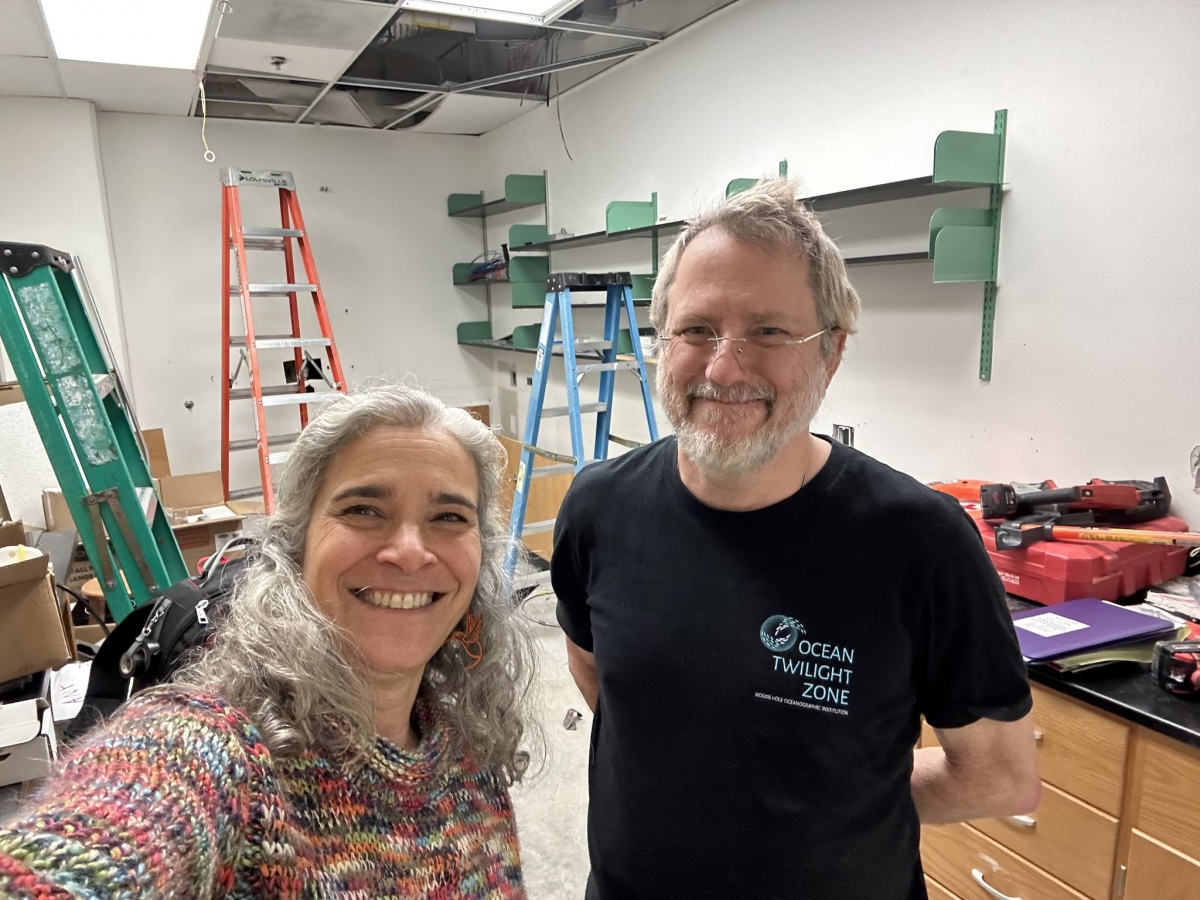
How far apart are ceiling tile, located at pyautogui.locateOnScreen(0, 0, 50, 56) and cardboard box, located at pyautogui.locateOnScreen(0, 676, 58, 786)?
2461 millimetres

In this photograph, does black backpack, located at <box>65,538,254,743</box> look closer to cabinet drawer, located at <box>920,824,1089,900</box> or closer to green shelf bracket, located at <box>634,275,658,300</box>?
cabinet drawer, located at <box>920,824,1089,900</box>

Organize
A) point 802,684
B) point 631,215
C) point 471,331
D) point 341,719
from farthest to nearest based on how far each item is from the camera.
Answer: point 471,331 → point 631,215 → point 802,684 → point 341,719

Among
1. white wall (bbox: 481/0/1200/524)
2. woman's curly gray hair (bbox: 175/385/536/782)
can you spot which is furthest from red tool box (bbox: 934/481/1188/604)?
woman's curly gray hair (bbox: 175/385/536/782)

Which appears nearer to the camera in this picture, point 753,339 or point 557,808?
point 753,339

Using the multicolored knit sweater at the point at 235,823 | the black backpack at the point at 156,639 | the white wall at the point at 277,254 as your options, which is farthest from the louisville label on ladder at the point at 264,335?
the multicolored knit sweater at the point at 235,823

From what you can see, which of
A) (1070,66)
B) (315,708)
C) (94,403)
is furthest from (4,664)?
(1070,66)

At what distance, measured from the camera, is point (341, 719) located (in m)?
0.79

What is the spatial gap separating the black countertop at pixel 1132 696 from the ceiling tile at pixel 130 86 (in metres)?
4.04

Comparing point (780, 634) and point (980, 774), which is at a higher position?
point (780, 634)

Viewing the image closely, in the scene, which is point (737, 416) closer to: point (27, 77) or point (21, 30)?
point (21, 30)

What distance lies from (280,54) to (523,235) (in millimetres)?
1537

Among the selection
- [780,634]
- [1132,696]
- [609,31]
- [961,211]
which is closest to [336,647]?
[780,634]

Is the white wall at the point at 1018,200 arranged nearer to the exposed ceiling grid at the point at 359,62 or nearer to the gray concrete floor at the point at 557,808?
the exposed ceiling grid at the point at 359,62

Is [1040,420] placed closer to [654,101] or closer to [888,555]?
[888,555]
